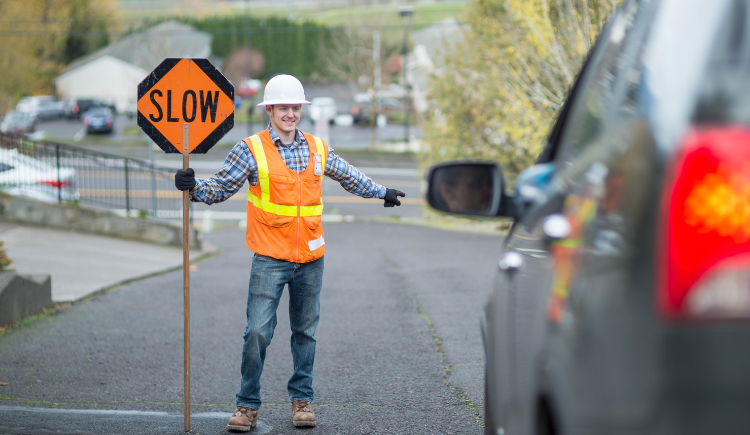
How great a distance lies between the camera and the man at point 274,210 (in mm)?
4793

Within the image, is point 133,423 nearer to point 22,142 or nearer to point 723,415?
point 723,415

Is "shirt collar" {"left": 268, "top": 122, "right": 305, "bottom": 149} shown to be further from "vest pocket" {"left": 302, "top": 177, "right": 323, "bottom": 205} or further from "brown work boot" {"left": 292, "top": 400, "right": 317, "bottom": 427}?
"brown work boot" {"left": 292, "top": 400, "right": 317, "bottom": 427}

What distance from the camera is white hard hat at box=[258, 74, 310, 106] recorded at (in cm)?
483

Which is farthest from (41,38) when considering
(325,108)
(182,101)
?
(182,101)

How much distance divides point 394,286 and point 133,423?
646cm

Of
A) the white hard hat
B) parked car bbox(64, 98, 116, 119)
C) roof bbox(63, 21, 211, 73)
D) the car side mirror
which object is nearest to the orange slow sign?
the white hard hat

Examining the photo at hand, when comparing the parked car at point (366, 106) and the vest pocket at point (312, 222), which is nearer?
the vest pocket at point (312, 222)

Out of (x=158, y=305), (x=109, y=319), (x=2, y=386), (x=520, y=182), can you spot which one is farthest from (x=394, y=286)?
(x=520, y=182)

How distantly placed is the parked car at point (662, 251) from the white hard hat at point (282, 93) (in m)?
3.19

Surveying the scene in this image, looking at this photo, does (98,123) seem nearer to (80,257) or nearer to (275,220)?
(80,257)

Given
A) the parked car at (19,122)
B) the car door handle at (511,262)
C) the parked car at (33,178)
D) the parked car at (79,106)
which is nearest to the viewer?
the car door handle at (511,262)

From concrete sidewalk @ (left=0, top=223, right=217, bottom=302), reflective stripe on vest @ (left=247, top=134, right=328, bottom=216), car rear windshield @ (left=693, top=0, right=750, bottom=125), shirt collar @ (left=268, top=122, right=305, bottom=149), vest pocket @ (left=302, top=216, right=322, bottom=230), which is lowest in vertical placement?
concrete sidewalk @ (left=0, top=223, right=217, bottom=302)

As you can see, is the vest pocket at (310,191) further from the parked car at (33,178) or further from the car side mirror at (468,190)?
the parked car at (33,178)

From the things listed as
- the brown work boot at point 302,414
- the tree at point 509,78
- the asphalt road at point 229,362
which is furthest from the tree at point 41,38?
the brown work boot at point 302,414
